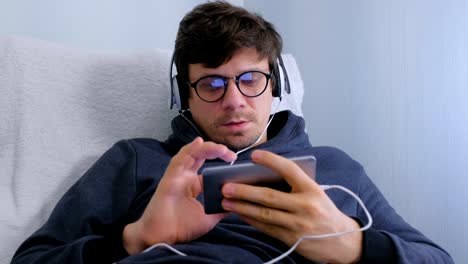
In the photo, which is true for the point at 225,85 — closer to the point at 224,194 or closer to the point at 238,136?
the point at 238,136

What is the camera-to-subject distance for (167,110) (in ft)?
3.92

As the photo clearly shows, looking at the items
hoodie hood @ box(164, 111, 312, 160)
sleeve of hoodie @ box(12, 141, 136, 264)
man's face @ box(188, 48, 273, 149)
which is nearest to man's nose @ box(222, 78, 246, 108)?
man's face @ box(188, 48, 273, 149)

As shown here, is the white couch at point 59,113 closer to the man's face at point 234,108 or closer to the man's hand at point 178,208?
the man's face at point 234,108

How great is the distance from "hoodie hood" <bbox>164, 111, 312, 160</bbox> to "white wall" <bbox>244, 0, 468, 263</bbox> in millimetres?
415

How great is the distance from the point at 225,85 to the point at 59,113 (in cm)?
46

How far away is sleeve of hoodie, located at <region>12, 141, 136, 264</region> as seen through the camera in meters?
0.76

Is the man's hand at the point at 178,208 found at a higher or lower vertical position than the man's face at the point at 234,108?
lower

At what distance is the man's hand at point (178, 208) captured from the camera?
0.66 meters

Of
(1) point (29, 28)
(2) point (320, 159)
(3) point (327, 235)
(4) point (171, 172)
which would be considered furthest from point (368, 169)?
(1) point (29, 28)

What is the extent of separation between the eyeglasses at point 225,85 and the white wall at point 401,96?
1.82 ft

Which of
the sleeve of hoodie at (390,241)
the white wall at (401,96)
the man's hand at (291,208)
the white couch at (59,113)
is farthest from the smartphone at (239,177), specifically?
the white wall at (401,96)

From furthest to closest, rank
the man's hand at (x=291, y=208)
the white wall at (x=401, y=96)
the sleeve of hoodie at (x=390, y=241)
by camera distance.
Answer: the white wall at (x=401, y=96), the sleeve of hoodie at (x=390, y=241), the man's hand at (x=291, y=208)

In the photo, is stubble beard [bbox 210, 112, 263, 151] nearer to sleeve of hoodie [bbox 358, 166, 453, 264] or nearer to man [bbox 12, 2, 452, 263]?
man [bbox 12, 2, 452, 263]

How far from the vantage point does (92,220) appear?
2.83ft
